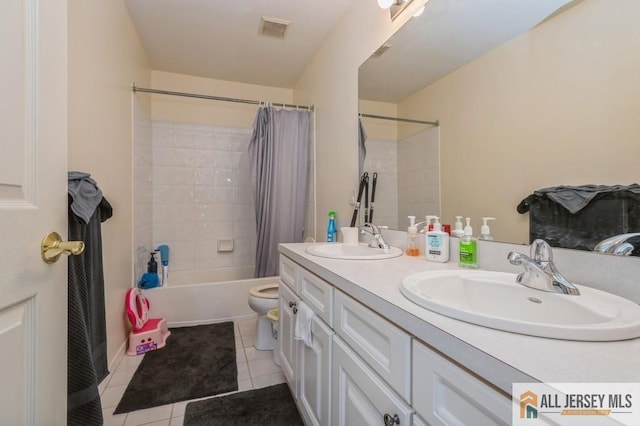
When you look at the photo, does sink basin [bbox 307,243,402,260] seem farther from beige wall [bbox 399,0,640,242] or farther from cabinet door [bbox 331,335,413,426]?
cabinet door [bbox 331,335,413,426]

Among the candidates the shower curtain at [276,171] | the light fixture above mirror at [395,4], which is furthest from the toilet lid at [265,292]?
the light fixture above mirror at [395,4]

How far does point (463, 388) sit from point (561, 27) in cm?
99

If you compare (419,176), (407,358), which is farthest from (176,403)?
(419,176)

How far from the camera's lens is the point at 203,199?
2967 millimetres

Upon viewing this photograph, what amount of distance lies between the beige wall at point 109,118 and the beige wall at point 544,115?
167 centimetres

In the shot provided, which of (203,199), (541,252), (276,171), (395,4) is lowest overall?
(541,252)

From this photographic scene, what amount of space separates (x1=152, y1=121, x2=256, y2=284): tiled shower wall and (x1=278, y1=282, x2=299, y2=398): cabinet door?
1628 millimetres

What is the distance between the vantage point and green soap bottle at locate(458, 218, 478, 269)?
991mm

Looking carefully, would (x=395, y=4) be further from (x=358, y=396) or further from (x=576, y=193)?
(x=358, y=396)

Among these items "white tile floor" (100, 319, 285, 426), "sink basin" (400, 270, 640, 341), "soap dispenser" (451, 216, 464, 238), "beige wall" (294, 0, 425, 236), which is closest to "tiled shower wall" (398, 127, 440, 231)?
"soap dispenser" (451, 216, 464, 238)

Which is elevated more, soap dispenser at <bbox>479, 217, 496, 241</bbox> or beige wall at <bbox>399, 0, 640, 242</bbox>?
beige wall at <bbox>399, 0, 640, 242</bbox>

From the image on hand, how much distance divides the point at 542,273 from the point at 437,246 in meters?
0.45

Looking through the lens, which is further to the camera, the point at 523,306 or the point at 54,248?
the point at 523,306

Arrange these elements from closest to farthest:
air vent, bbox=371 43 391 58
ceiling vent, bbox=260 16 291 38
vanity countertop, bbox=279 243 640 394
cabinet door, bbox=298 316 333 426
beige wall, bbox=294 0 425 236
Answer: vanity countertop, bbox=279 243 640 394 → cabinet door, bbox=298 316 333 426 → air vent, bbox=371 43 391 58 → beige wall, bbox=294 0 425 236 → ceiling vent, bbox=260 16 291 38
